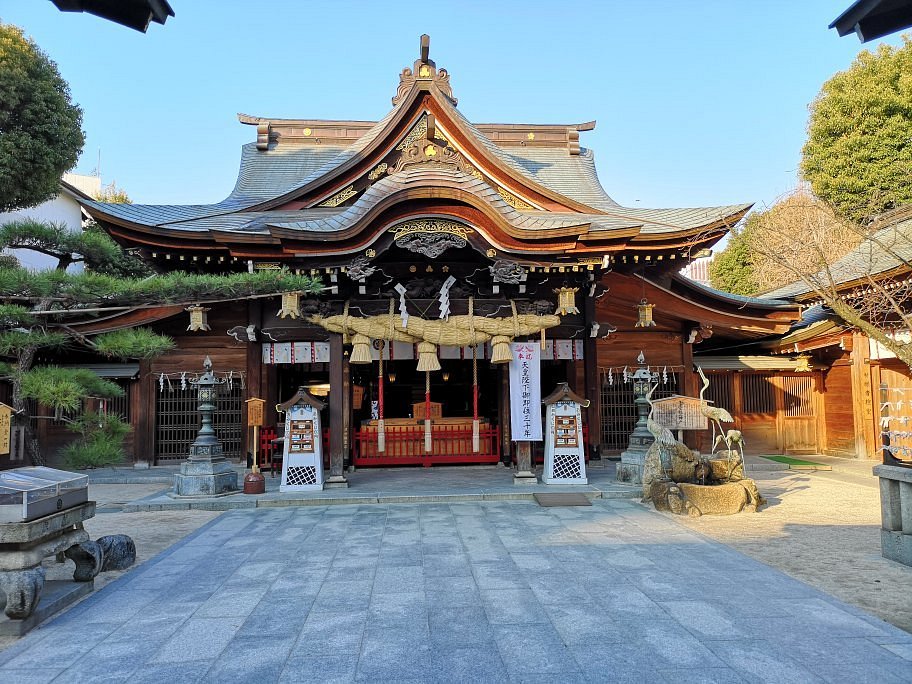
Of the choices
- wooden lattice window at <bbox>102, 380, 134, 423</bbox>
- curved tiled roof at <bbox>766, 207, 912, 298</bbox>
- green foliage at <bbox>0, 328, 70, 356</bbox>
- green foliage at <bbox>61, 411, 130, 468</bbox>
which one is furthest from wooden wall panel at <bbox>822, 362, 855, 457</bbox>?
wooden lattice window at <bbox>102, 380, 134, 423</bbox>

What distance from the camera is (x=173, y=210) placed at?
41.2 ft

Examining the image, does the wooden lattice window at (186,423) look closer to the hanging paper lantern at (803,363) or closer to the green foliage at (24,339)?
the green foliage at (24,339)

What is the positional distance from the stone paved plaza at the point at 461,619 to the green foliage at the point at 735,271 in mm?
29556

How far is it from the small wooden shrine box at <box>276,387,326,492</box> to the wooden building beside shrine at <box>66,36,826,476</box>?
0.41 metres

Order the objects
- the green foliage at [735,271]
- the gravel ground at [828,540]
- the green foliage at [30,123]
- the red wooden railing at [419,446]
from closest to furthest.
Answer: the gravel ground at [828,540] < the green foliage at [30,123] < the red wooden railing at [419,446] < the green foliage at [735,271]

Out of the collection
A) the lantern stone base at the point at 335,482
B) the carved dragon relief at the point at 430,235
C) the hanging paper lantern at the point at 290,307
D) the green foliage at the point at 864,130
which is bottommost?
the lantern stone base at the point at 335,482

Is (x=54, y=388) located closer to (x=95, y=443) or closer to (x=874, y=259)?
(x=95, y=443)

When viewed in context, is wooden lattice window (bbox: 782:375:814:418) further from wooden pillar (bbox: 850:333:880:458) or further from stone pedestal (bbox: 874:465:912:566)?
stone pedestal (bbox: 874:465:912:566)

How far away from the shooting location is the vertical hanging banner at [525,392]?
10.0 metres

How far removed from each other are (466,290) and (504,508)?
4.24m

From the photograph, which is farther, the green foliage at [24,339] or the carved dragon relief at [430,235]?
the carved dragon relief at [430,235]

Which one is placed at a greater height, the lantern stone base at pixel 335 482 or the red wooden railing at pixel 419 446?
the red wooden railing at pixel 419 446

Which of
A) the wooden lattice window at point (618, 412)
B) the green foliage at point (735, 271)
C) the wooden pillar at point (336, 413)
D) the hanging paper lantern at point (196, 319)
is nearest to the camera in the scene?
the wooden pillar at point (336, 413)

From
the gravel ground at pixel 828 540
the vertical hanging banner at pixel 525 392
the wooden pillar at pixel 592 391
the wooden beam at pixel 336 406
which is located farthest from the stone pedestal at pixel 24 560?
the wooden pillar at pixel 592 391
